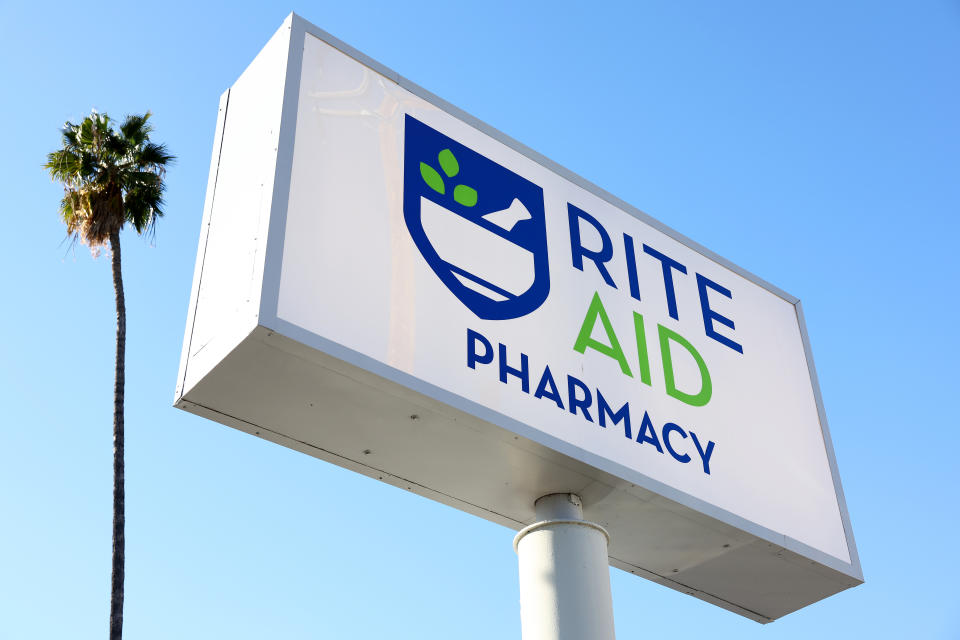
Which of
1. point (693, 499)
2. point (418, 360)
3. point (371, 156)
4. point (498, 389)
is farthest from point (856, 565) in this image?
point (371, 156)

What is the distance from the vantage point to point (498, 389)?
525 centimetres

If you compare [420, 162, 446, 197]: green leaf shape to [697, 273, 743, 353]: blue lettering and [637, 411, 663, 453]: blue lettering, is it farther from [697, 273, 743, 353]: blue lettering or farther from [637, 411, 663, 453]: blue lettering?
[697, 273, 743, 353]: blue lettering

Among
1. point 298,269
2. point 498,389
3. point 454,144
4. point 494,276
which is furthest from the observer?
point 454,144

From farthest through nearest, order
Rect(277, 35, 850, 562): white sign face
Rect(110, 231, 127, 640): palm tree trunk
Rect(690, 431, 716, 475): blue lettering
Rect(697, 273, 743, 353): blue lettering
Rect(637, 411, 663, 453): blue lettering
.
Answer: Rect(110, 231, 127, 640): palm tree trunk
Rect(697, 273, 743, 353): blue lettering
Rect(690, 431, 716, 475): blue lettering
Rect(637, 411, 663, 453): blue lettering
Rect(277, 35, 850, 562): white sign face

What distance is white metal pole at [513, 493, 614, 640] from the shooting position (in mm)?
5098

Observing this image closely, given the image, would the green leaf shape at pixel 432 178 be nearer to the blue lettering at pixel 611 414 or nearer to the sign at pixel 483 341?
the sign at pixel 483 341

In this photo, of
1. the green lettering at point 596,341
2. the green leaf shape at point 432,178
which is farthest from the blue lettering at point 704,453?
the green leaf shape at point 432,178

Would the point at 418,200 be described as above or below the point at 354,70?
below

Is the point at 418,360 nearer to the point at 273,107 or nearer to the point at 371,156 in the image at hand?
the point at 371,156

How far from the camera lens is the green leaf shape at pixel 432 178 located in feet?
18.8

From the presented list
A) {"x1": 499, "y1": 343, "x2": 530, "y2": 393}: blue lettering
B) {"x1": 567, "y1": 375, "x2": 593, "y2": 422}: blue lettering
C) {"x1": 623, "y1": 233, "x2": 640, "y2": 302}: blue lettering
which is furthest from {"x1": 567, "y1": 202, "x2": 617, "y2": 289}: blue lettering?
{"x1": 499, "y1": 343, "x2": 530, "y2": 393}: blue lettering

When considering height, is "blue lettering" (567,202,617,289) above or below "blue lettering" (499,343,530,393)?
above

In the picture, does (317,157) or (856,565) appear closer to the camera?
(317,157)

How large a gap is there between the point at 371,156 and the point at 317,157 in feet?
1.09
